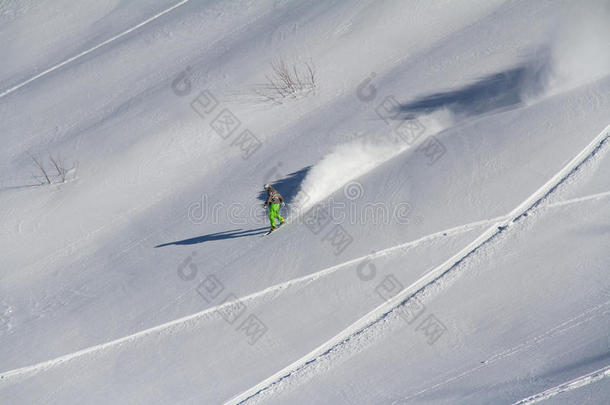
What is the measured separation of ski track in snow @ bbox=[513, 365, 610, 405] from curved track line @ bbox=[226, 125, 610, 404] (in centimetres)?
252

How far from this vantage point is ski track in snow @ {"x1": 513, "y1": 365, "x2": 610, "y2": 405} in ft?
27.5

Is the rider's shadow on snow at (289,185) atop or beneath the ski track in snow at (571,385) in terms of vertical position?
atop

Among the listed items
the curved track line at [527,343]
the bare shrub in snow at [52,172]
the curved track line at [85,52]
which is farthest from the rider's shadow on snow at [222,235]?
the curved track line at [85,52]

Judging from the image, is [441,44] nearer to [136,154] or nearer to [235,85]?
[235,85]

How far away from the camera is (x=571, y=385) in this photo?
332 inches

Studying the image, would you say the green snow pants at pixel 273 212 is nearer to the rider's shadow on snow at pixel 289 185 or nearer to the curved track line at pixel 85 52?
the rider's shadow on snow at pixel 289 185

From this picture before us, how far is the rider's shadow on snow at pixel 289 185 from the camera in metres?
11.0

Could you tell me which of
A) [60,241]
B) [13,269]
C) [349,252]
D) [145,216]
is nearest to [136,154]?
[145,216]

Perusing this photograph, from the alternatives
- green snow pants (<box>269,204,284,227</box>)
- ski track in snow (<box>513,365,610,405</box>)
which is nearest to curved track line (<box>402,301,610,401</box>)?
ski track in snow (<box>513,365,610,405</box>)

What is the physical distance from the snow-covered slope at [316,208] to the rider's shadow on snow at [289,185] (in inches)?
1.9

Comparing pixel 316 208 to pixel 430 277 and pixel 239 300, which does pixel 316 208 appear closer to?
pixel 239 300

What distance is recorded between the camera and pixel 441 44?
12.9 m

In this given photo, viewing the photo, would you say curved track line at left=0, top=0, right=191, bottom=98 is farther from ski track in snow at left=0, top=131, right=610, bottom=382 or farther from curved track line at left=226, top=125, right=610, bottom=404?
curved track line at left=226, top=125, right=610, bottom=404

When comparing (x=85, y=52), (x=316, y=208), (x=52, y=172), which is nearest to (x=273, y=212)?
(x=316, y=208)
